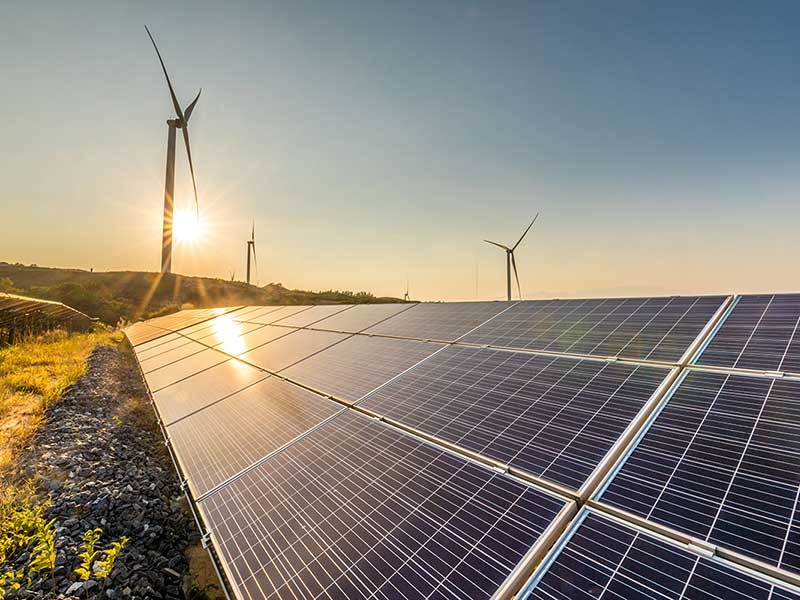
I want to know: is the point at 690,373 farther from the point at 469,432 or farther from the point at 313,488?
the point at 313,488

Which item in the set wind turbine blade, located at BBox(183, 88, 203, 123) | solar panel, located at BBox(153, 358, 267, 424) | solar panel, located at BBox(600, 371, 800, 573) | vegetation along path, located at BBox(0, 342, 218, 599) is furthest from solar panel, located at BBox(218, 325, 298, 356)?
wind turbine blade, located at BBox(183, 88, 203, 123)

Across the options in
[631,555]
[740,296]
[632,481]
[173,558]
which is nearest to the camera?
[631,555]

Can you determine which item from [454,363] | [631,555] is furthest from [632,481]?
[454,363]

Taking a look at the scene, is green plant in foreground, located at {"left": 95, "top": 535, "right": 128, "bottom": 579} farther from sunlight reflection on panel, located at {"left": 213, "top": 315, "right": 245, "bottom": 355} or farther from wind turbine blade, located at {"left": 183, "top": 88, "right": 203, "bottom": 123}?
A: wind turbine blade, located at {"left": 183, "top": 88, "right": 203, "bottom": 123}

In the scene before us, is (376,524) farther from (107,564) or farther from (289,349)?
(289,349)

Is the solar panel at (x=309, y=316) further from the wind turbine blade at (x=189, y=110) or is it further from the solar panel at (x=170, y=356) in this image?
the wind turbine blade at (x=189, y=110)

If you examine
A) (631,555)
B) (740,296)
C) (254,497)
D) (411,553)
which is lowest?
(254,497)
